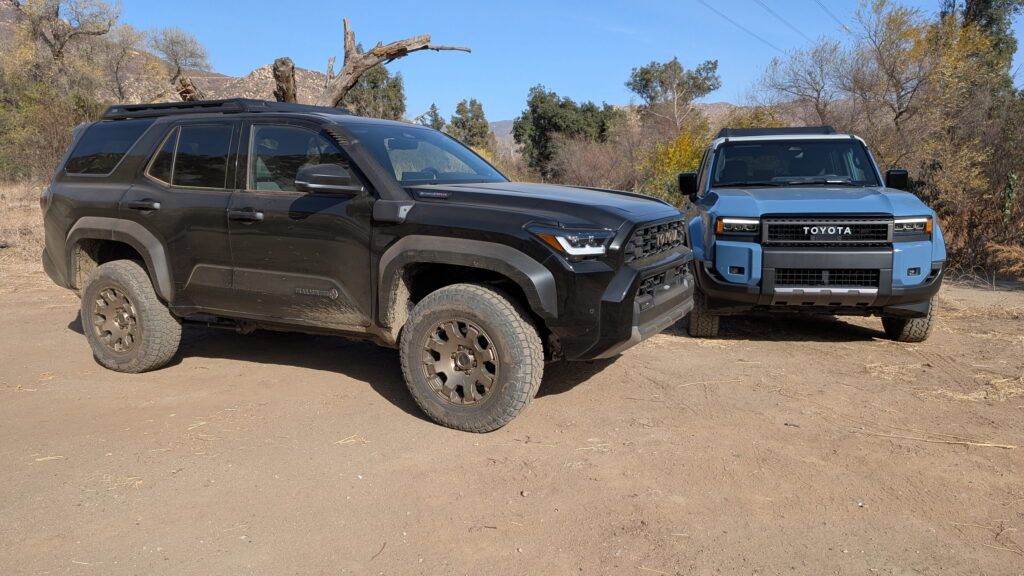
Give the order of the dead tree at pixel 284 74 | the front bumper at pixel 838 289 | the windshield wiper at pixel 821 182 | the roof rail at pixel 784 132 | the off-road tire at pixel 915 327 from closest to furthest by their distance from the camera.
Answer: the front bumper at pixel 838 289
the off-road tire at pixel 915 327
the windshield wiper at pixel 821 182
the roof rail at pixel 784 132
the dead tree at pixel 284 74

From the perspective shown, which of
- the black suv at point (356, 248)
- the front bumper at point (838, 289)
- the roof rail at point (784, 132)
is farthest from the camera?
the roof rail at point (784, 132)

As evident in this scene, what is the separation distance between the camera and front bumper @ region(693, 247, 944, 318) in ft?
19.9

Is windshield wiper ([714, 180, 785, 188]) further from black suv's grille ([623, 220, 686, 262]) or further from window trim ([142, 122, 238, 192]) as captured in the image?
window trim ([142, 122, 238, 192])

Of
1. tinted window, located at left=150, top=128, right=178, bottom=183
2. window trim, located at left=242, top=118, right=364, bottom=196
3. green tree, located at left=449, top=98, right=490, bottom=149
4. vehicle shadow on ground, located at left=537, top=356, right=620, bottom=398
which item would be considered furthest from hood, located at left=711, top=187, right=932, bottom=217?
green tree, located at left=449, top=98, right=490, bottom=149

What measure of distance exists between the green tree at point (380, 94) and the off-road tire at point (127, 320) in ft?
99.6

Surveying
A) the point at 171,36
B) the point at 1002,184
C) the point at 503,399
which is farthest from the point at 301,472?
the point at 171,36

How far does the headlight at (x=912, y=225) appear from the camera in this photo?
612 centimetres

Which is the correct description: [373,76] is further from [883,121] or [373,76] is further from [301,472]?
[301,472]

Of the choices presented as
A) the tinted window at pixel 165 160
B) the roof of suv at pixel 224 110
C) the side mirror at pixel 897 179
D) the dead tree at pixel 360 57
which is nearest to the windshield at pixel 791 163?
the side mirror at pixel 897 179

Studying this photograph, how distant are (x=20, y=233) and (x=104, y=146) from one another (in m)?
9.52

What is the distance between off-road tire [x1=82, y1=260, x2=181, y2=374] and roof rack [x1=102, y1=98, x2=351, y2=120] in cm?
115

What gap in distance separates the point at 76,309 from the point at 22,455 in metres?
4.66

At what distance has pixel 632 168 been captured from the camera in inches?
1017

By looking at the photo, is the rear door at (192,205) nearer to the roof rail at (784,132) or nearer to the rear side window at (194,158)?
the rear side window at (194,158)
